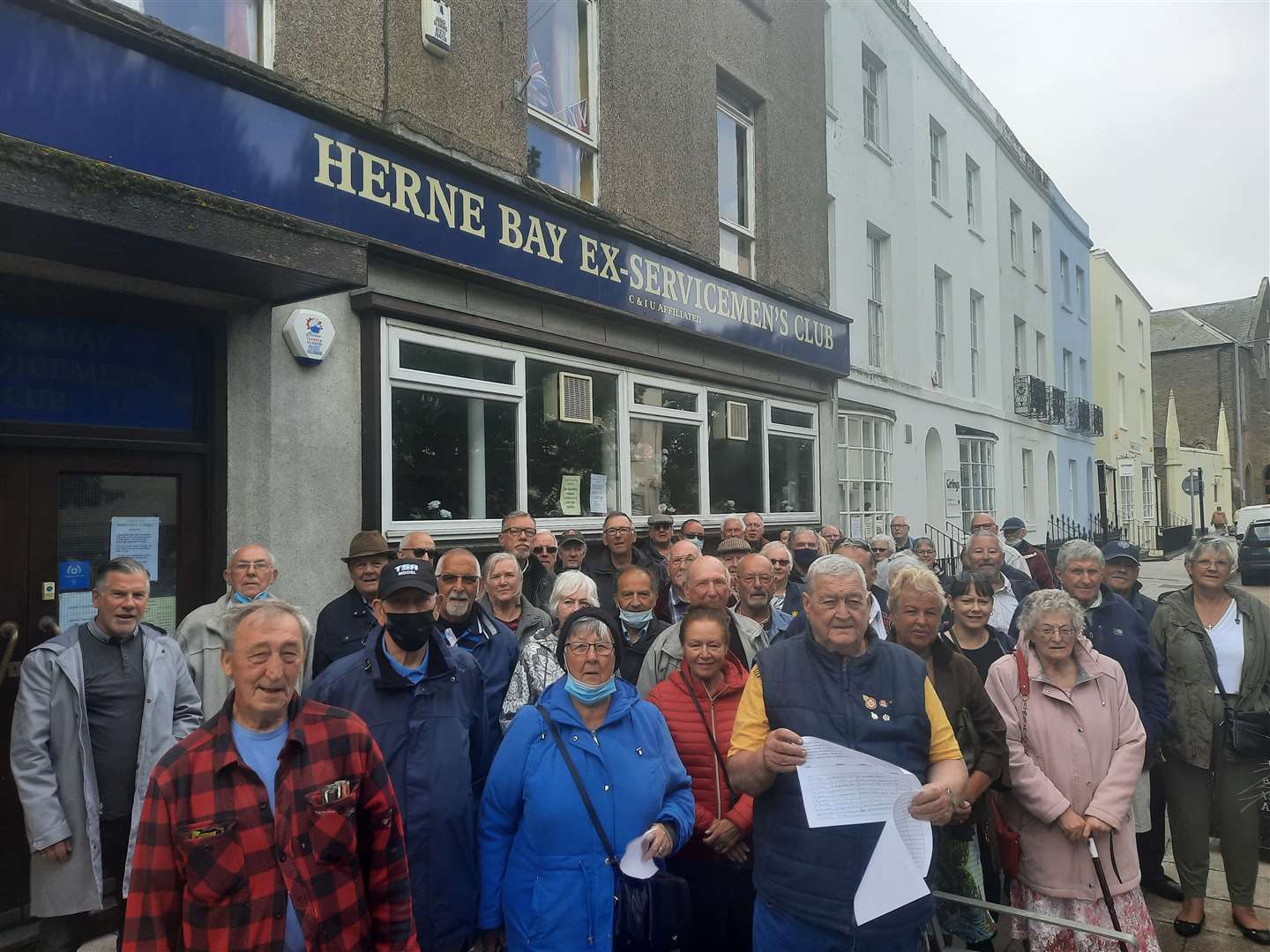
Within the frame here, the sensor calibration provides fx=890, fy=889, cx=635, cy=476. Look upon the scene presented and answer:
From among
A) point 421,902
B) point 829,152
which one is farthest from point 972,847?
point 829,152

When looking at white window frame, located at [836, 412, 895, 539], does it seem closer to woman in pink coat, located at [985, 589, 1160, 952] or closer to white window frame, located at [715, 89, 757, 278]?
white window frame, located at [715, 89, 757, 278]

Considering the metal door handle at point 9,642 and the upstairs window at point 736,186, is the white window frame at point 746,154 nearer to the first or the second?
the upstairs window at point 736,186

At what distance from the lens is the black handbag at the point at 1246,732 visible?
4426mm

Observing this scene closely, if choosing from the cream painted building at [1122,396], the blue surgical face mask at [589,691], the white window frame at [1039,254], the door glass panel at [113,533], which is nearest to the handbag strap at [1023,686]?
the blue surgical face mask at [589,691]

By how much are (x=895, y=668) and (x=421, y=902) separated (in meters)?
1.73

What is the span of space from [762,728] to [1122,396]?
31.8m

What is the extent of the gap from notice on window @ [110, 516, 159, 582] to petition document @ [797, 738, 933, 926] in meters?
3.90

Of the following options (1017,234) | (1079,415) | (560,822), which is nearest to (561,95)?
(560,822)

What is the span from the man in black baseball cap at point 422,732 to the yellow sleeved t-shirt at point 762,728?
952mm

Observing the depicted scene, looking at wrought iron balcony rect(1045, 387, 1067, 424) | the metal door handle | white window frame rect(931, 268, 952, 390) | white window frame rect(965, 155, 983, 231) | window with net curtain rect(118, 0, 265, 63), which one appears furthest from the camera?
wrought iron balcony rect(1045, 387, 1067, 424)

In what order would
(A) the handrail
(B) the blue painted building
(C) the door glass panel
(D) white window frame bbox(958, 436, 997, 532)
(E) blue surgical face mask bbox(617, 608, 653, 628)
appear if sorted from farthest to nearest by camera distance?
(B) the blue painted building < (D) white window frame bbox(958, 436, 997, 532) < (C) the door glass panel < (E) blue surgical face mask bbox(617, 608, 653, 628) < (A) the handrail

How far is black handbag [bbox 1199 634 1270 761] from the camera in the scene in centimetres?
443

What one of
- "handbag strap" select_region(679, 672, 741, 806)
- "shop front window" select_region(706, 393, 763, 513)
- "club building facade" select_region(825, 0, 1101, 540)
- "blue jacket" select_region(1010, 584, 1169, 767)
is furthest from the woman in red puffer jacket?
"club building facade" select_region(825, 0, 1101, 540)

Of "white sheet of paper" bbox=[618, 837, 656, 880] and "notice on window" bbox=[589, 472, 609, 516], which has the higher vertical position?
"notice on window" bbox=[589, 472, 609, 516]
